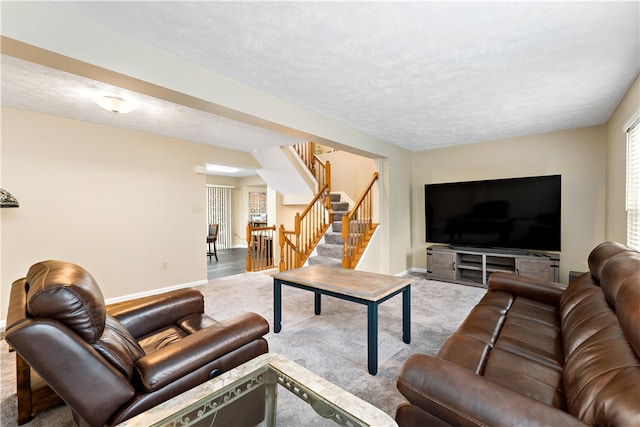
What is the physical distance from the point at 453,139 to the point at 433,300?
2.65m

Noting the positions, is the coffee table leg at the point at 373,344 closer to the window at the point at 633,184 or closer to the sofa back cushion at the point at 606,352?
the sofa back cushion at the point at 606,352

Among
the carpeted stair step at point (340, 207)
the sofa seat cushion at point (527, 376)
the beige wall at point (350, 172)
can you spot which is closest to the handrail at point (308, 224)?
the carpeted stair step at point (340, 207)

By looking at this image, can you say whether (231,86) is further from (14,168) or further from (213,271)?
(213,271)

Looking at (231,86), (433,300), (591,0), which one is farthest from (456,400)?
(433,300)

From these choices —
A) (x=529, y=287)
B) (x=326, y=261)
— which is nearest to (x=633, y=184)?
(x=529, y=287)

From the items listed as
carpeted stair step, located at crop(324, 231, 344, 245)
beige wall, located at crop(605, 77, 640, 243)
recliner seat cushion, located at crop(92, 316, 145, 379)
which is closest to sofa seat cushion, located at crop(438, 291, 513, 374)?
recliner seat cushion, located at crop(92, 316, 145, 379)

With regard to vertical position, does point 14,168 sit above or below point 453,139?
below

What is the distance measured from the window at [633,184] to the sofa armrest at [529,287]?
1165mm

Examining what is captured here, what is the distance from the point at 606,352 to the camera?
1.11 metres

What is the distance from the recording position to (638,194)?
2666mm

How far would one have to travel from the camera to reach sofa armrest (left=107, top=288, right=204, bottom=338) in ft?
6.12

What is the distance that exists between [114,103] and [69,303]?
8.01 ft

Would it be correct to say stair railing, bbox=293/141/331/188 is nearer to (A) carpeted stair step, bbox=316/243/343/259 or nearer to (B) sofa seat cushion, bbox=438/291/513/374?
(A) carpeted stair step, bbox=316/243/343/259

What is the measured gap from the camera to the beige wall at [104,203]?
3.27 meters
